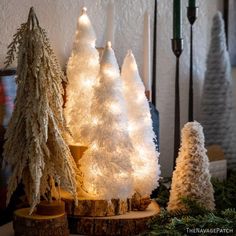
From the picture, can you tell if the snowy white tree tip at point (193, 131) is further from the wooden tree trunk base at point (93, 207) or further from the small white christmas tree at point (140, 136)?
the wooden tree trunk base at point (93, 207)

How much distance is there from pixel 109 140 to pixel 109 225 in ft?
0.45

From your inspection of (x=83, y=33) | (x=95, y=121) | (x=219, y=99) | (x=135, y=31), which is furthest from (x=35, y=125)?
(x=219, y=99)

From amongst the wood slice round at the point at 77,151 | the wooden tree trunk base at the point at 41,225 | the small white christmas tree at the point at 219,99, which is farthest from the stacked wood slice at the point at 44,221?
the small white christmas tree at the point at 219,99

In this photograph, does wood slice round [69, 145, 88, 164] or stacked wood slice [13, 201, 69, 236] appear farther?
wood slice round [69, 145, 88, 164]

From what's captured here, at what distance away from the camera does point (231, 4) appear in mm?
1428

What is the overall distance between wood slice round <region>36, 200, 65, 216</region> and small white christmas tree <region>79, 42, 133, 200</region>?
8 centimetres

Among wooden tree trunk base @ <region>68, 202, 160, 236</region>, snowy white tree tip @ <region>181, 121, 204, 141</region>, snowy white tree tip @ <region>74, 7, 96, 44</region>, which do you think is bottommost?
wooden tree trunk base @ <region>68, 202, 160, 236</region>

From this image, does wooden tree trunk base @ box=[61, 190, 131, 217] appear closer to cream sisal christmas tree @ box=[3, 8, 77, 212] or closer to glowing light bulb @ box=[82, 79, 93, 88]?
cream sisal christmas tree @ box=[3, 8, 77, 212]

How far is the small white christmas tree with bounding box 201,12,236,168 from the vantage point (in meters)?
1.29

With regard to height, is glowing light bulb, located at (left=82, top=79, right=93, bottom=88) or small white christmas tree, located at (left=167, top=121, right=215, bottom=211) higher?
glowing light bulb, located at (left=82, top=79, right=93, bottom=88)

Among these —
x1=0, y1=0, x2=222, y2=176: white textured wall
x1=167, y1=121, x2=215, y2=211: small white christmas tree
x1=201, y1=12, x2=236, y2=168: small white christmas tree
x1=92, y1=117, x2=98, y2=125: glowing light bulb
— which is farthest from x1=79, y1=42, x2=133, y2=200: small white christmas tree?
x1=201, y1=12, x2=236, y2=168: small white christmas tree

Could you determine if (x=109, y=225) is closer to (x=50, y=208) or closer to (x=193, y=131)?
(x=50, y=208)

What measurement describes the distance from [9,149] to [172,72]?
67 cm

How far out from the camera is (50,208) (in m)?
0.79
